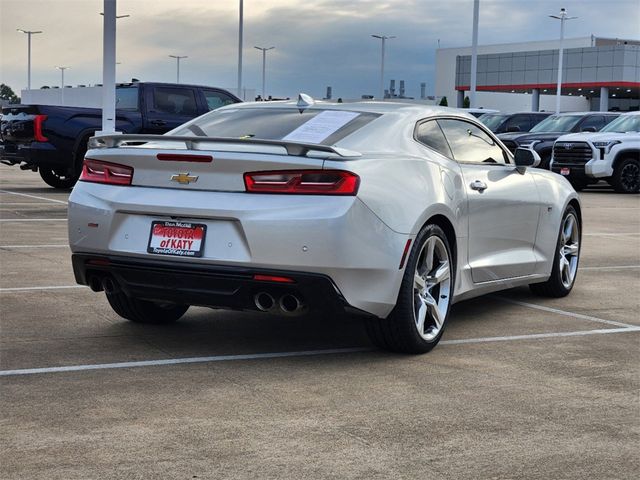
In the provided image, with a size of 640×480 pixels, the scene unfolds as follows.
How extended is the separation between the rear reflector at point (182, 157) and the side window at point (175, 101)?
50.1 feet

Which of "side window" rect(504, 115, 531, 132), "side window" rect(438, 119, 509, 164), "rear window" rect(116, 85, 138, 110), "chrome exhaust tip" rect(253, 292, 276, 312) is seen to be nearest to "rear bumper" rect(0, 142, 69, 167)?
"rear window" rect(116, 85, 138, 110)

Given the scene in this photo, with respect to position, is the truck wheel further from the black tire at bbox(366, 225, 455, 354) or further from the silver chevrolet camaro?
the black tire at bbox(366, 225, 455, 354)

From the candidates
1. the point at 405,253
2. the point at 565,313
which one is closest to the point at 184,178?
the point at 405,253

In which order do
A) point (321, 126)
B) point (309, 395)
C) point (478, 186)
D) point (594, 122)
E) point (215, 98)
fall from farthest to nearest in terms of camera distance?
point (594, 122) → point (215, 98) → point (478, 186) → point (321, 126) → point (309, 395)

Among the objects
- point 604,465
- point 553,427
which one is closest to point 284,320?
point 553,427

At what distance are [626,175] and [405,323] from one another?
2016cm

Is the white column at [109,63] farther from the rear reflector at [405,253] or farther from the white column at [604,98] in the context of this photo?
the white column at [604,98]

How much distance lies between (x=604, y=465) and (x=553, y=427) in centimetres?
57

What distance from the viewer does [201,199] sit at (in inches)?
236

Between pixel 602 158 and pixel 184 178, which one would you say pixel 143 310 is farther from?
pixel 602 158

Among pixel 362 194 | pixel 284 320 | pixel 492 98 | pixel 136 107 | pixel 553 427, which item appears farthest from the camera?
pixel 492 98

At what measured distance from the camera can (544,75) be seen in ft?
294

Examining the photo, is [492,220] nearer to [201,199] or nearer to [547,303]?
[547,303]

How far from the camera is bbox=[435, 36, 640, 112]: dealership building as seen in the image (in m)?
83.5
